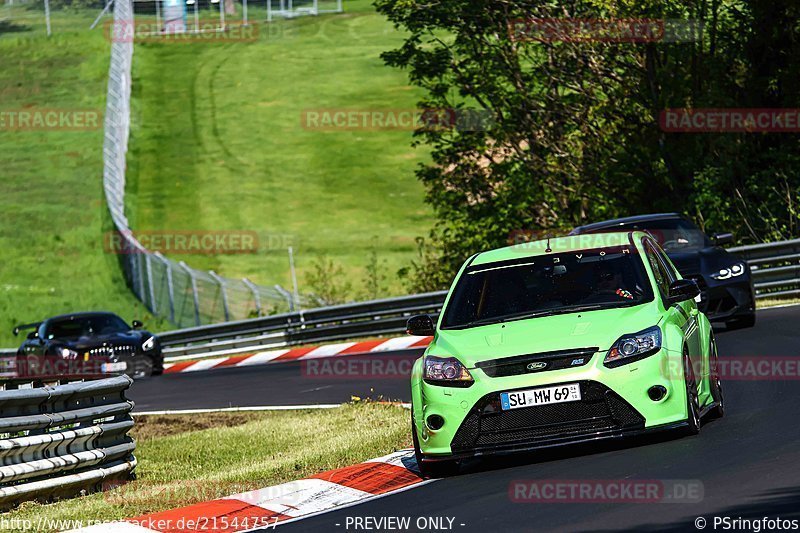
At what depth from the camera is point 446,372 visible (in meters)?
10.0

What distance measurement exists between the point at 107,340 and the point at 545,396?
17.6 meters

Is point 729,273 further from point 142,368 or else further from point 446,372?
point 142,368

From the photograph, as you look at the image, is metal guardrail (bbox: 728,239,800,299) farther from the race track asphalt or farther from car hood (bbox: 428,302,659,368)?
car hood (bbox: 428,302,659,368)

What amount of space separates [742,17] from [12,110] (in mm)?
51354

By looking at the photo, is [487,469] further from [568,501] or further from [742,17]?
[742,17]

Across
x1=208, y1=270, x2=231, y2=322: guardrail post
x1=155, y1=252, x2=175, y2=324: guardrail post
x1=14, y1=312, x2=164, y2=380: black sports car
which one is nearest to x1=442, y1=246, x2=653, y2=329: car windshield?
x1=14, y1=312, x2=164, y2=380: black sports car

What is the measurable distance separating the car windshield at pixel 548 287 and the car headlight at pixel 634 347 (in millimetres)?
533

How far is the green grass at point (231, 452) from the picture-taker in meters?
10.2

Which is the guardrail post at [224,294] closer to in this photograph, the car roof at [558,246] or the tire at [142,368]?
the tire at [142,368]

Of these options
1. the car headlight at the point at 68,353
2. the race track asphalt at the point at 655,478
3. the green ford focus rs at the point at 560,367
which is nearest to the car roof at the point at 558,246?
the green ford focus rs at the point at 560,367

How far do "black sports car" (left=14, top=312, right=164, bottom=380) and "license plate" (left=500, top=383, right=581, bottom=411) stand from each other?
16.6 metres

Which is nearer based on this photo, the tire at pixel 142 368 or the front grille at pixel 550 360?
the front grille at pixel 550 360

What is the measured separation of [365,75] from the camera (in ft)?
275

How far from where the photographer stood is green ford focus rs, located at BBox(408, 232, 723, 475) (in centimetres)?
965
